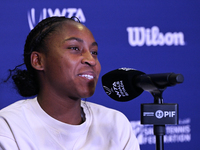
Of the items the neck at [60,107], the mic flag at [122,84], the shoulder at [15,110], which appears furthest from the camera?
the neck at [60,107]

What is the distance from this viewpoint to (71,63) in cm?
127

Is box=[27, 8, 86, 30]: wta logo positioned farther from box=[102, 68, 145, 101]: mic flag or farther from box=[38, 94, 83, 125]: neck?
box=[102, 68, 145, 101]: mic flag

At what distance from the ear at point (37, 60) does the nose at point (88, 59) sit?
206 mm

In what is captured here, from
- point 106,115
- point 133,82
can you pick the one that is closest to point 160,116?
point 133,82

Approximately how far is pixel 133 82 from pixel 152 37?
3.97 feet

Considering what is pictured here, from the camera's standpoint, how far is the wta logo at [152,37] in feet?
7.13

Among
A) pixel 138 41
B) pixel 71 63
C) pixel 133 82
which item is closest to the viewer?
pixel 133 82

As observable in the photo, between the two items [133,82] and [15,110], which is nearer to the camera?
[133,82]

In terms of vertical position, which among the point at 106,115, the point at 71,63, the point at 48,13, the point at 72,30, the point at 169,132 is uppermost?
the point at 48,13

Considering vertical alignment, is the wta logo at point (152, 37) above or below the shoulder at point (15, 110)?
above

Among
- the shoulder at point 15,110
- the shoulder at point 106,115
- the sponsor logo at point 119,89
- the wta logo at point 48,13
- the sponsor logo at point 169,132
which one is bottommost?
the sponsor logo at point 169,132

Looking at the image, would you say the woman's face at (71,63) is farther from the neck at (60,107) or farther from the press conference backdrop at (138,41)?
the press conference backdrop at (138,41)

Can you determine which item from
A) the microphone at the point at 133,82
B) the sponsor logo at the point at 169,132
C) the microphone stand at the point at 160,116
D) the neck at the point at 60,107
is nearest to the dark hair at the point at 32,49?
the neck at the point at 60,107

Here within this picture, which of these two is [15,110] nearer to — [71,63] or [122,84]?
[71,63]
